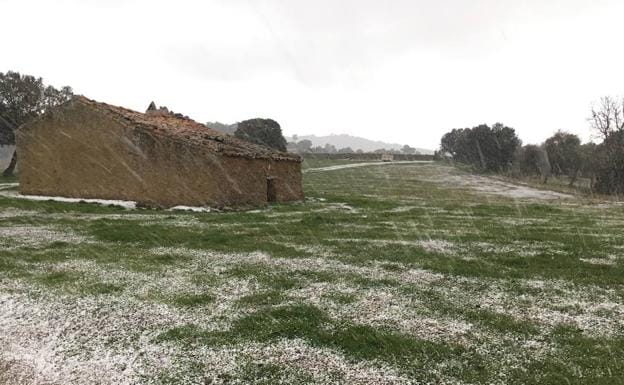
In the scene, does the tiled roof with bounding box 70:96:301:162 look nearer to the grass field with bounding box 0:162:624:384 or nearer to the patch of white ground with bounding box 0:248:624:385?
the grass field with bounding box 0:162:624:384

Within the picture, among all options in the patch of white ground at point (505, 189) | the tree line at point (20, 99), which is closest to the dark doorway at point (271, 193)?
A: the patch of white ground at point (505, 189)

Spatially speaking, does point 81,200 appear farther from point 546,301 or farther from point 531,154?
point 531,154

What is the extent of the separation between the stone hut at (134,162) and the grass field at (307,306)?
8713mm

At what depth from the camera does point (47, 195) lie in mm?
33625

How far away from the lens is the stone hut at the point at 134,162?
2986 cm

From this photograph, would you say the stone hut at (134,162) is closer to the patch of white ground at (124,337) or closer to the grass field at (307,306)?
the grass field at (307,306)

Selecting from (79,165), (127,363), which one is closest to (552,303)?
(127,363)

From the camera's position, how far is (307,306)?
36.0 ft

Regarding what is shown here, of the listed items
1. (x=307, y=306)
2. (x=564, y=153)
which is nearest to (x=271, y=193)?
(x=307, y=306)

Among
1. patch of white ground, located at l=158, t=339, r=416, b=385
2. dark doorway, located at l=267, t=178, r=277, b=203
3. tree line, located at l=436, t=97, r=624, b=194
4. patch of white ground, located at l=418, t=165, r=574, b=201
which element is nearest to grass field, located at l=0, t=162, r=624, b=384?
patch of white ground, located at l=158, t=339, r=416, b=385

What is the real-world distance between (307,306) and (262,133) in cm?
8713

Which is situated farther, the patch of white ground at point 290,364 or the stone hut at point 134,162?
the stone hut at point 134,162

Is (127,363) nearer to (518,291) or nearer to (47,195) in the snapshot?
(518,291)

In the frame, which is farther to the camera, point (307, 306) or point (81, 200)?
point (81, 200)
